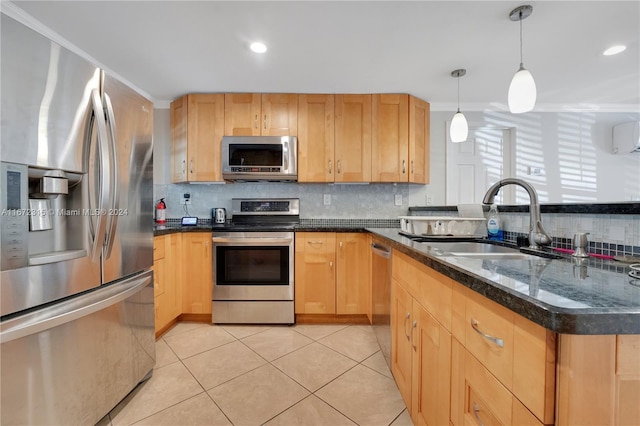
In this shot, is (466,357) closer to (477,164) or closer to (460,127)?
(460,127)

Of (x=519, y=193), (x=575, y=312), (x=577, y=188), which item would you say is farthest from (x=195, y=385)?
(x=577, y=188)

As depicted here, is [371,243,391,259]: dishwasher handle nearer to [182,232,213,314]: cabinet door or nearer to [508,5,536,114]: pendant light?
[508,5,536,114]: pendant light

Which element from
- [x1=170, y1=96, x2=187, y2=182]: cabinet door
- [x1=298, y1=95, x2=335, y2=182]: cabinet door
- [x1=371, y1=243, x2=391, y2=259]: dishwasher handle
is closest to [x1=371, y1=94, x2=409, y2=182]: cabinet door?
[x1=298, y1=95, x2=335, y2=182]: cabinet door

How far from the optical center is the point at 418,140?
2.89 metres

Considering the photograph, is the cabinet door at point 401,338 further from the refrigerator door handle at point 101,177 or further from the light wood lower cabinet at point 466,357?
the refrigerator door handle at point 101,177

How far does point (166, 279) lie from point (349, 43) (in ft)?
7.96

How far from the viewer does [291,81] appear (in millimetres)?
2557

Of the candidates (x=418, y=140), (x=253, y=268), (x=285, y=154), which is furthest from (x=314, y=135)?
(x=253, y=268)

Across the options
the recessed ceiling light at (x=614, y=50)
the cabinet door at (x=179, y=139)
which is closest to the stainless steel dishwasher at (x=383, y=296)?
the cabinet door at (x=179, y=139)

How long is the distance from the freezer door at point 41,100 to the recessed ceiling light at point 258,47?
3.73 ft

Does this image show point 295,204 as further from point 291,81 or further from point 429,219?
point 429,219

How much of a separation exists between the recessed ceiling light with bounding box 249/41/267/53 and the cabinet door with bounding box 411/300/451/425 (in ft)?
6.69

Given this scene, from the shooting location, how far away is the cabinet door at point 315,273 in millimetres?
2486

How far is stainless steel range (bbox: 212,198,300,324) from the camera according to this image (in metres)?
2.44
